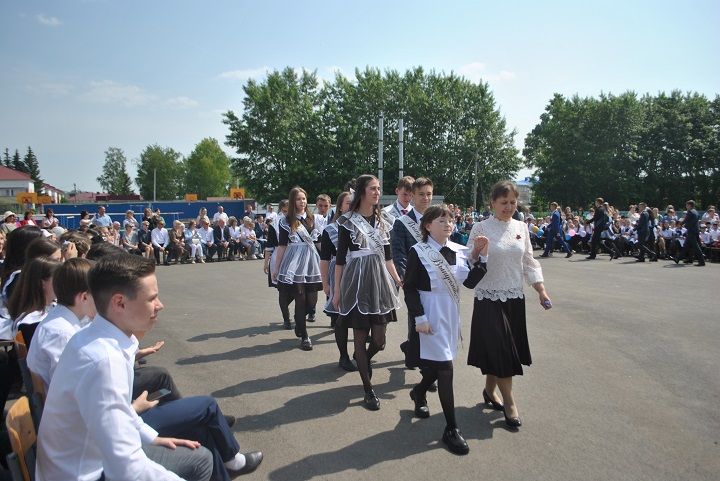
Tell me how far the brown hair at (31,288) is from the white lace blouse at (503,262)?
3381 millimetres

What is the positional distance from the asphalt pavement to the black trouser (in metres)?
7.59

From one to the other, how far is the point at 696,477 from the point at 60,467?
3865 mm

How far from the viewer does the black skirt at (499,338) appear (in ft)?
13.4

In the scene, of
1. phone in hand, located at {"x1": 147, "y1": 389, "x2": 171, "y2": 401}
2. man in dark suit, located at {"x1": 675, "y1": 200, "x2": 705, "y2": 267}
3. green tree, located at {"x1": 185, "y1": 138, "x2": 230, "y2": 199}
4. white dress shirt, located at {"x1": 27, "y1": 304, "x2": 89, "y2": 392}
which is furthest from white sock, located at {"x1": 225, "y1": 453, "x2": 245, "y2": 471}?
green tree, located at {"x1": 185, "y1": 138, "x2": 230, "y2": 199}

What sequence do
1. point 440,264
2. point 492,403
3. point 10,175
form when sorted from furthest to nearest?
point 10,175 < point 492,403 < point 440,264

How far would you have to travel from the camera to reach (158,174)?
317 ft

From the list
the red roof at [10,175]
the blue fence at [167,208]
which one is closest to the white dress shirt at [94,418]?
the blue fence at [167,208]

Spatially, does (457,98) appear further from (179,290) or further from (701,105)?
(179,290)

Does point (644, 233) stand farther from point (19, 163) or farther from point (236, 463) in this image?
point (19, 163)

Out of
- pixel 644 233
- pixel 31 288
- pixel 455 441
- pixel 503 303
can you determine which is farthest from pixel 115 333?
pixel 644 233

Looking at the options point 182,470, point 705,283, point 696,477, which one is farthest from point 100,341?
point 705,283

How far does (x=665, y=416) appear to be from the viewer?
4316 mm

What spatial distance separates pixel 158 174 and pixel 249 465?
102 meters

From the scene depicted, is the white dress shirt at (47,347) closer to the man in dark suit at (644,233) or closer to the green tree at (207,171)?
the man in dark suit at (644,233)
